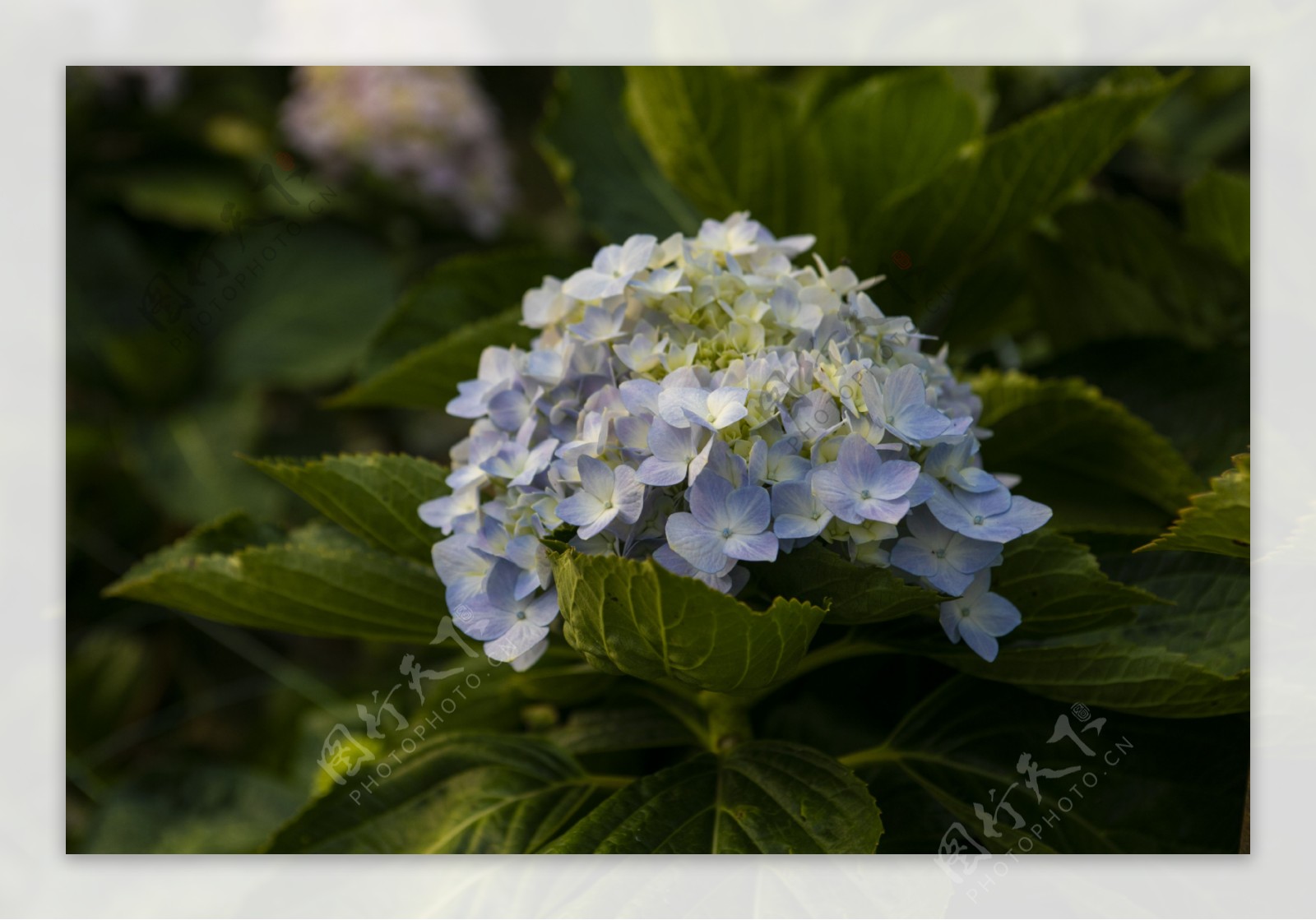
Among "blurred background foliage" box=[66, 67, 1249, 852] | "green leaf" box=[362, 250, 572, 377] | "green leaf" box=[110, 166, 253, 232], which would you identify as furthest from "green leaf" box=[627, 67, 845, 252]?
"green leaf" box=[110, 166, 253, 232]

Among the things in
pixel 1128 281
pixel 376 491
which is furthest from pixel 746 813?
pixel 1128 281

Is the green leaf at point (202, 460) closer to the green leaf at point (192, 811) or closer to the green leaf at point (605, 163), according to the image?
the green leaf at point (192, 811)

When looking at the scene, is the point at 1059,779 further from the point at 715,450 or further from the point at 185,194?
the point at 185,194

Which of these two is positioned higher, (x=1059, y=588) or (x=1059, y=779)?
(x=1059, y=588)

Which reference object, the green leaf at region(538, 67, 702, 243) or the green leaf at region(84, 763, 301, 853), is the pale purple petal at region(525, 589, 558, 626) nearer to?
the green leaf at region(538, 67, 702, 243)

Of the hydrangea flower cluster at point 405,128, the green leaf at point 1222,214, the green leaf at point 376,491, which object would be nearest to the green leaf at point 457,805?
the green leaf at point 376,491

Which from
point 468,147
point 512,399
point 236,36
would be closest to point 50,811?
point 512,399

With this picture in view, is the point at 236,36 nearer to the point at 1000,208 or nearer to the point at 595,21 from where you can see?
the point at 595,21
